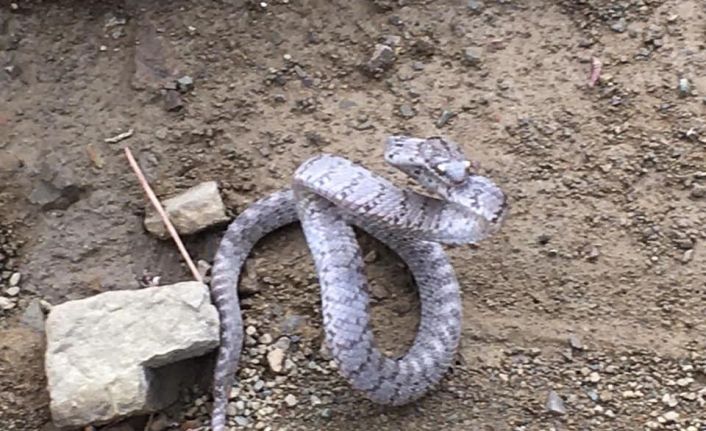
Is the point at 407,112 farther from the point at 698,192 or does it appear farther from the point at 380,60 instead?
the point at 698,192

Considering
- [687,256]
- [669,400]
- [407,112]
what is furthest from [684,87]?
[669,400]

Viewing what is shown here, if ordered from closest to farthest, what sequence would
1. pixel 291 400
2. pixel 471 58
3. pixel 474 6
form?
pixel 291 400 → pixel 471 58 → pixel 474 6

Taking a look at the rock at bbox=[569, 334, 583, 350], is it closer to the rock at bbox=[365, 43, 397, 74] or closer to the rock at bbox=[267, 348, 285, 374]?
the rock at bbox=[267, 348, 285, 374]

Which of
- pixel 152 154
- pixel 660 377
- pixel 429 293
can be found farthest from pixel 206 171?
pixel 660 377

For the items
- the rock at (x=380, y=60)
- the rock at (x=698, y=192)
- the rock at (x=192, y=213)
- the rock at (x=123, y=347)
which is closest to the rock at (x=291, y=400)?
the rock at (x=123, y=347)

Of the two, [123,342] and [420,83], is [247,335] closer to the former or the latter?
[123,342]

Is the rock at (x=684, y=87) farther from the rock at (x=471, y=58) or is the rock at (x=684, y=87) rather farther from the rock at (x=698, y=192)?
the rock at (x=471, y=58)
